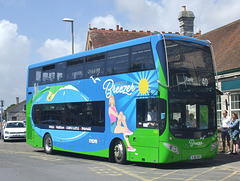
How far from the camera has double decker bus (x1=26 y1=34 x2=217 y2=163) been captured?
1191cm

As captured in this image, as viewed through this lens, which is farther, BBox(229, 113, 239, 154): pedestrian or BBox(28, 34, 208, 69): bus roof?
BBox(229, 113, 239, 154): pedestrian

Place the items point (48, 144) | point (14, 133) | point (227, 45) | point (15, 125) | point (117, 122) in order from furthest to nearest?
point (15, 125) < point (14, 133) < point (227, 45) < point (48, 144) < point (117, 122)

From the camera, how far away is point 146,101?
12.3m

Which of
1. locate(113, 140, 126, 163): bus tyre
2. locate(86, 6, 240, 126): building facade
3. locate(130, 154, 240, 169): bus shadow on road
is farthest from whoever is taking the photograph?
locate(86, 6, 240, 126): building facade

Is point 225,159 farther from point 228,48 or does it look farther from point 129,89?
point 228,48

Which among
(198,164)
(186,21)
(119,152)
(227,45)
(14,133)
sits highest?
(186,21)

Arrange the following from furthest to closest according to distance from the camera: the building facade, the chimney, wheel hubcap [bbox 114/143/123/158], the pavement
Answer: the chimney
the building facade
wheel hubcap [bbox 114/143/123/158]
the pavement

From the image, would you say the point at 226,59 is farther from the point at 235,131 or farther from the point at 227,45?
the point at 235,131

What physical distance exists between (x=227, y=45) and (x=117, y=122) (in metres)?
11.3

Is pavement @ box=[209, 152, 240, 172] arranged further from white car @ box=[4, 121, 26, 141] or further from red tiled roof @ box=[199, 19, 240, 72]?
white car @ box=[4, 121, 26, 141]

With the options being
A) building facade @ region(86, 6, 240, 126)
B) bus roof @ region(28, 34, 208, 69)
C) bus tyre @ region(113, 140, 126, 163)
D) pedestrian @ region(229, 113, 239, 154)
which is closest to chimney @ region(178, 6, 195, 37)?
building facade @ region(86, 6, 240, 126)

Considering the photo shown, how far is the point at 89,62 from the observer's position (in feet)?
50.5

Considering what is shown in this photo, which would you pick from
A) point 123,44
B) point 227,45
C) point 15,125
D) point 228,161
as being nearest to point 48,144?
point 123,44

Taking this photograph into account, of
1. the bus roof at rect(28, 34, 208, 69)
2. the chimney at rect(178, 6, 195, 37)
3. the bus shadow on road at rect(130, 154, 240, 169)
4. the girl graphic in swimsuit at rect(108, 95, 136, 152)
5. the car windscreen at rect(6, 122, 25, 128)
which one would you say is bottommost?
the bus shadow on road at rect(130, 154, 240, 169)
